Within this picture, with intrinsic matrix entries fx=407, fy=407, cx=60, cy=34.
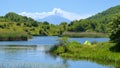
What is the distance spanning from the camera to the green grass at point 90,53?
174 feet

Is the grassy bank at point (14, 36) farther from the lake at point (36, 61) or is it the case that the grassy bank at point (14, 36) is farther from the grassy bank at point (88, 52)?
the grassy bank at point (88, 52)

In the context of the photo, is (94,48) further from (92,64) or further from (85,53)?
(92,64)

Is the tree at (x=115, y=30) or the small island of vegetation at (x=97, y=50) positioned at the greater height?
the tree at (x=115, y=30)

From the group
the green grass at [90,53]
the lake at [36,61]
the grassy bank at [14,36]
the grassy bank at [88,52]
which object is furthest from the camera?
the grassy bank at [14,36]

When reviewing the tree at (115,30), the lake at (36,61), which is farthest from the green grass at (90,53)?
the lake at (36,61)

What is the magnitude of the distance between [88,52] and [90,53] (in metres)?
1.06

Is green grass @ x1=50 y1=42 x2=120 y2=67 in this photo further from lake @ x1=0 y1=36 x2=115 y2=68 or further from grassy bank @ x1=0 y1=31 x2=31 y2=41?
grassy bank @ x1=0 y1=31 x2=31 y2=41

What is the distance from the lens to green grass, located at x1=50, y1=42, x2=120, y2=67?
2090 inches

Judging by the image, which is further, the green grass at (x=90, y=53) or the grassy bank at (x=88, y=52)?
the grassy bank at (x=88, y=52)

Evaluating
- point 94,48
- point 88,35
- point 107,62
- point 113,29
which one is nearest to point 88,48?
point 94,48

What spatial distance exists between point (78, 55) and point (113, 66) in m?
13.4

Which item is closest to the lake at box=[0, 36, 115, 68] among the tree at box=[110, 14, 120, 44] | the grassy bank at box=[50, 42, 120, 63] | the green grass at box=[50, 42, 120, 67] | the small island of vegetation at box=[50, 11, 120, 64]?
the green grass at box=[50, 42, 120, 67]

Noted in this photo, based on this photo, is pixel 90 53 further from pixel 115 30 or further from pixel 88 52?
pixel 115 30

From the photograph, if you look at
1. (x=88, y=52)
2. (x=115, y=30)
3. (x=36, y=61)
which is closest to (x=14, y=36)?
(x=88, y=52)
